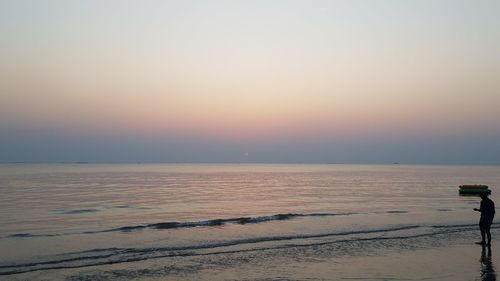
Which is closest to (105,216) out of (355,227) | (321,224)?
(321,224)

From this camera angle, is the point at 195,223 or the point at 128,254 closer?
the point at 128,254

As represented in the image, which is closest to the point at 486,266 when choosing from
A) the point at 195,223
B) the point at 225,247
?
the point at 225,247

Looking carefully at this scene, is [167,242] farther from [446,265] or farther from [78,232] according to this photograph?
[446,265]

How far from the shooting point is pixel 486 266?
14.7 metres

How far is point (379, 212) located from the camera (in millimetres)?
33344

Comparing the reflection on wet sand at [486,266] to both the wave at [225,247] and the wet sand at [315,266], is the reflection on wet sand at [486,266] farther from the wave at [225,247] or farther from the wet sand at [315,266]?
the wave at [225,247]

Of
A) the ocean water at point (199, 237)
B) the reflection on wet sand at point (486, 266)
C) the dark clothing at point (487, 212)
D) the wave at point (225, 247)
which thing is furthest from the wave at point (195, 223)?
the reflection on wet sand at point (486, 266)

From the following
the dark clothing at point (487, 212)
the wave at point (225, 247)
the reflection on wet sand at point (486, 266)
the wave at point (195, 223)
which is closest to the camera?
the reflection on wet sand at point (486, 266)

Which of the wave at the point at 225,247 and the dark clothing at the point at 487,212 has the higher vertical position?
the dark clothing at the point at 487,212

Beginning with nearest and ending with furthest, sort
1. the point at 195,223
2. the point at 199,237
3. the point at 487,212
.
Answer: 1. the point at 487,212
2. the point at 199,237
3. the point at 195,223

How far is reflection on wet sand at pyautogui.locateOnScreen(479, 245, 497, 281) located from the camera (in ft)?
43.3

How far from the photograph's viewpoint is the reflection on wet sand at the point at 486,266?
13.2 metres

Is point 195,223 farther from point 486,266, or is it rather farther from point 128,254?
point 486,266

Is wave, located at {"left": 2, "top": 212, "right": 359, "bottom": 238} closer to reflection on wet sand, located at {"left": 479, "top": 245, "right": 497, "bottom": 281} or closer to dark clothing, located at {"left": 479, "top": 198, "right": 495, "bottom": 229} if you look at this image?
dark clothing, located at {"left": 479, "top": 198, "right": 495, "bottom": 229}
